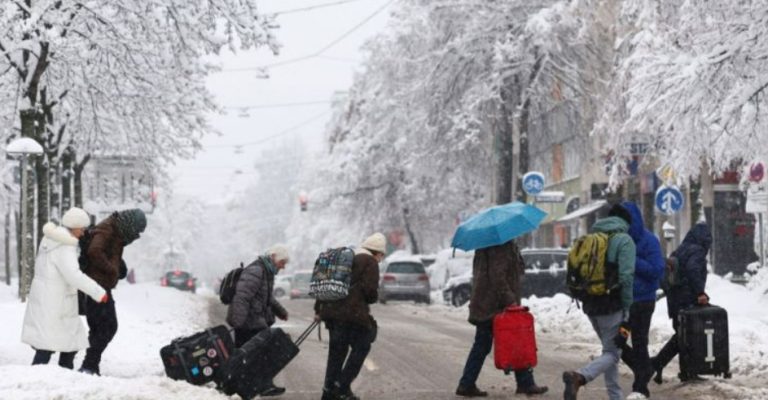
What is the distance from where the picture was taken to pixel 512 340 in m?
11.8

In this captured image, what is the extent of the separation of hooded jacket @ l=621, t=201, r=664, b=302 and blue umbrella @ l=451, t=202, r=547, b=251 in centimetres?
110

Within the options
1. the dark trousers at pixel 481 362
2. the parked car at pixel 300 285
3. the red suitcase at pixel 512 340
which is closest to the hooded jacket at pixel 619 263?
the red suitcase at pixel 512 340

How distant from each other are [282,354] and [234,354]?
0.43 m

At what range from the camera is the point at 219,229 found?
173 m

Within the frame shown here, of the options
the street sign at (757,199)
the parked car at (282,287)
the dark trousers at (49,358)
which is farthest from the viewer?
the parked car at (282,287)

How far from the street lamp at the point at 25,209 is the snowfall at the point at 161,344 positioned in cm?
161

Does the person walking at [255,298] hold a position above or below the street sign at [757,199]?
below

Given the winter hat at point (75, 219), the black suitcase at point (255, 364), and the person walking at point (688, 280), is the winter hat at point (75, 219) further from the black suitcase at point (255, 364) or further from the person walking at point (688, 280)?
the person walking at point (688, 280)

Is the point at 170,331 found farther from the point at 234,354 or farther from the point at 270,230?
the point at 270,230

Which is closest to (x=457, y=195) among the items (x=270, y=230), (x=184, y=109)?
(x=184, y=109)

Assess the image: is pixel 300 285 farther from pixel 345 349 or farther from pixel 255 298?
pixel 345 349

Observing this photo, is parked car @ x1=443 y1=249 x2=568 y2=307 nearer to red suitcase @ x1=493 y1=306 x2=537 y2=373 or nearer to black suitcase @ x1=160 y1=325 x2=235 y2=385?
red suitcase @ x1=493 y1=306 x2=537 y2=373

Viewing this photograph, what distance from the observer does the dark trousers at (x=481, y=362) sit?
40.2 feet

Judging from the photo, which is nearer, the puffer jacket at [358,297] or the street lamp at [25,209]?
the puffer jacket at [358,297]
